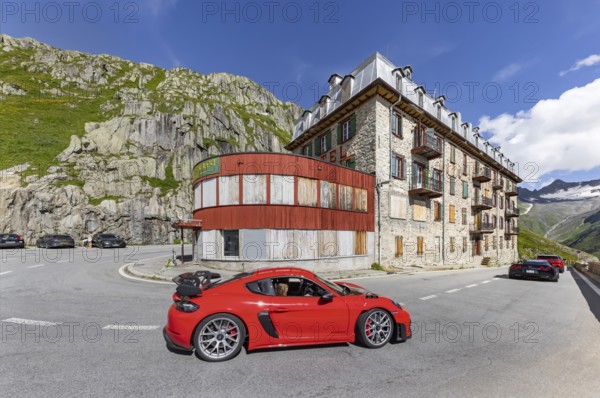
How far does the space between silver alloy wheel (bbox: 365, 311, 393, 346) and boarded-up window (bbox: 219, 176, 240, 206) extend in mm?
11838

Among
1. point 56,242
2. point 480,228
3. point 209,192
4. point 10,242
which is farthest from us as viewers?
point 480,228

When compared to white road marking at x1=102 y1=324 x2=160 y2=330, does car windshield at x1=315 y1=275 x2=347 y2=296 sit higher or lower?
higher

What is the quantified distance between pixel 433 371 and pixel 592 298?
34.9 ft

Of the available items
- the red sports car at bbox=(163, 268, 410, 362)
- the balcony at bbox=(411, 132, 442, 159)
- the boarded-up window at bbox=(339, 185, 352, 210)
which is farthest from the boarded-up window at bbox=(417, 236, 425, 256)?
the red sports car at bbox=(163, 268, 410, 362)

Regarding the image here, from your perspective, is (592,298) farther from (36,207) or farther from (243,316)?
(36,207)

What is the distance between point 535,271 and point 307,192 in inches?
509

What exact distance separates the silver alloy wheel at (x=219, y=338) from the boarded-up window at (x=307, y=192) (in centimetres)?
1189

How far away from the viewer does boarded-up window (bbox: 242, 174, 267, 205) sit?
15469mm

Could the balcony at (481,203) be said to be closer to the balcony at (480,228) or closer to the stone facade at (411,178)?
the stone facade at (411,178)

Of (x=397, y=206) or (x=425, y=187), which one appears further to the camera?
(x=425, y=187)

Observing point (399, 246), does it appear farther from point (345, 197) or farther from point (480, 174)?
point (480, 174)

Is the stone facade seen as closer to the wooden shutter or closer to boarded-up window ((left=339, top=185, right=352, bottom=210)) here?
the wooden shutter

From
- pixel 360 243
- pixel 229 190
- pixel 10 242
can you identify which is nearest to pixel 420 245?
pixel 360 243

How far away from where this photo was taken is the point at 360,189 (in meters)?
19.2
